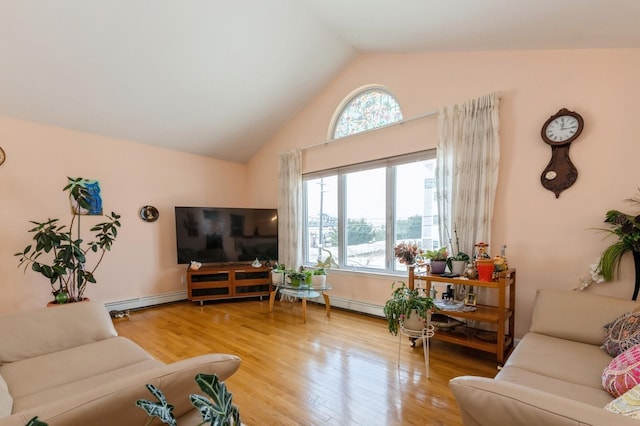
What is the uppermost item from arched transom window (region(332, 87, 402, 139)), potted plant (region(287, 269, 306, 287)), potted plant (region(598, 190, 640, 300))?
arched transom window (region(332, 87, 402, 139))

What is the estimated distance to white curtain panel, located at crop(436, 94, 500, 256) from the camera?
9.16ft

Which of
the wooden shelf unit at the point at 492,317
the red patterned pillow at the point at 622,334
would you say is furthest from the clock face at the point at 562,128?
the red patterned pillow at the point at 622,334

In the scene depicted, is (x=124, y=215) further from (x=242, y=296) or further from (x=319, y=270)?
(x=319, y=270)

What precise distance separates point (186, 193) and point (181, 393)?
441 centimetres

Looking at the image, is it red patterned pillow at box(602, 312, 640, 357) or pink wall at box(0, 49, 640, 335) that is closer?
red patterned pillow at box(602, 312, 640, 357)

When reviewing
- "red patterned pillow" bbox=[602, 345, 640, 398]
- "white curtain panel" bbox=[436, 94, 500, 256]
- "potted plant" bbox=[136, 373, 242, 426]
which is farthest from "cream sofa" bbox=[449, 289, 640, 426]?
"white curtain panel" bbox=[436, 94, 500, 256]

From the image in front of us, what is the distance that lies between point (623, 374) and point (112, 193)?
17.4ft

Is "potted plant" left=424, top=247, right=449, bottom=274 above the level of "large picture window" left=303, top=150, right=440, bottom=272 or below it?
below

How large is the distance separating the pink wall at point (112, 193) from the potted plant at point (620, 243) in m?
5.21

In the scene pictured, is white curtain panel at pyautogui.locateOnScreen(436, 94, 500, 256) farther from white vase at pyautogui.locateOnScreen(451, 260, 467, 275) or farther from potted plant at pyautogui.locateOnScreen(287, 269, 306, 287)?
potted plant at pyautogui.locateOnScreen(287, 269, 306, 287)

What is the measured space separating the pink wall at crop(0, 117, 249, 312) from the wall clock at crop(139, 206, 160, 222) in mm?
76

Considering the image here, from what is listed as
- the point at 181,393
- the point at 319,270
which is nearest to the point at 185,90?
the point at 319,270

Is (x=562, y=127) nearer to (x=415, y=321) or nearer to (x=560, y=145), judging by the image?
(x=560, y=145)

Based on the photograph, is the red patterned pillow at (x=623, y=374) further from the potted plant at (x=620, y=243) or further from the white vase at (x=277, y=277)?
the white vase at (x=277, y=277)
